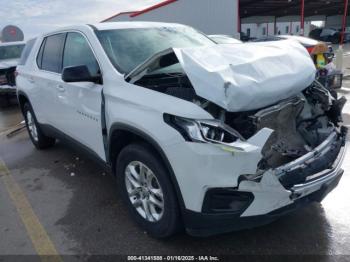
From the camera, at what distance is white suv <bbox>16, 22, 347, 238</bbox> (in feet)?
7.66

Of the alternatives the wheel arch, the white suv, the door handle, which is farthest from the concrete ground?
the door handle

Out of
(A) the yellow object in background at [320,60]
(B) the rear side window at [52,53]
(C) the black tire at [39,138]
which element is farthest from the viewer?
(A) the yellow object in background at [320,60]

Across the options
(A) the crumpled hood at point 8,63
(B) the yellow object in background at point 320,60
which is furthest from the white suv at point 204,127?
(A) the crumpled hood at point 8,63

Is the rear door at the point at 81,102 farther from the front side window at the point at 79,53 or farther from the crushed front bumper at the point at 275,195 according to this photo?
the crushed front bumper at the point at 275,195

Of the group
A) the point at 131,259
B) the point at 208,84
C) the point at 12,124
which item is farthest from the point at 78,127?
the point at 12,124

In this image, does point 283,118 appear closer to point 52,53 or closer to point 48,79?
point 48,79

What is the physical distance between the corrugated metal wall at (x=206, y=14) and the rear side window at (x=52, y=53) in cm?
1495

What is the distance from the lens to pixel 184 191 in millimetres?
2453

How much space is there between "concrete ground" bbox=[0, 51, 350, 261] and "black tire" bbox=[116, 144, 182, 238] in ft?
0.48

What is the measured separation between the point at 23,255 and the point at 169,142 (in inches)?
66.6

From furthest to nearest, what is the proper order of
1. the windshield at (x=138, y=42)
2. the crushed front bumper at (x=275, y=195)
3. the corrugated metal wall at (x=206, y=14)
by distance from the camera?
the corrugated metal wall at (x=206, y=14) → the windshield at (x=138, y=42) → the crushed front bumper at (x=275, y=195)

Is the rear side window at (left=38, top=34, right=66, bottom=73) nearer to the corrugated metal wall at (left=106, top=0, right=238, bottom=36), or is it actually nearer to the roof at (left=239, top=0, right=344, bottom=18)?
the corrugated metal wall at (left=106, top=0, right=238, bottom=36)

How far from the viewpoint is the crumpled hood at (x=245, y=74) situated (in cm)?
241

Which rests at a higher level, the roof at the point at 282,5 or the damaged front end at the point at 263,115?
the damaged front end at the point at 263,115
